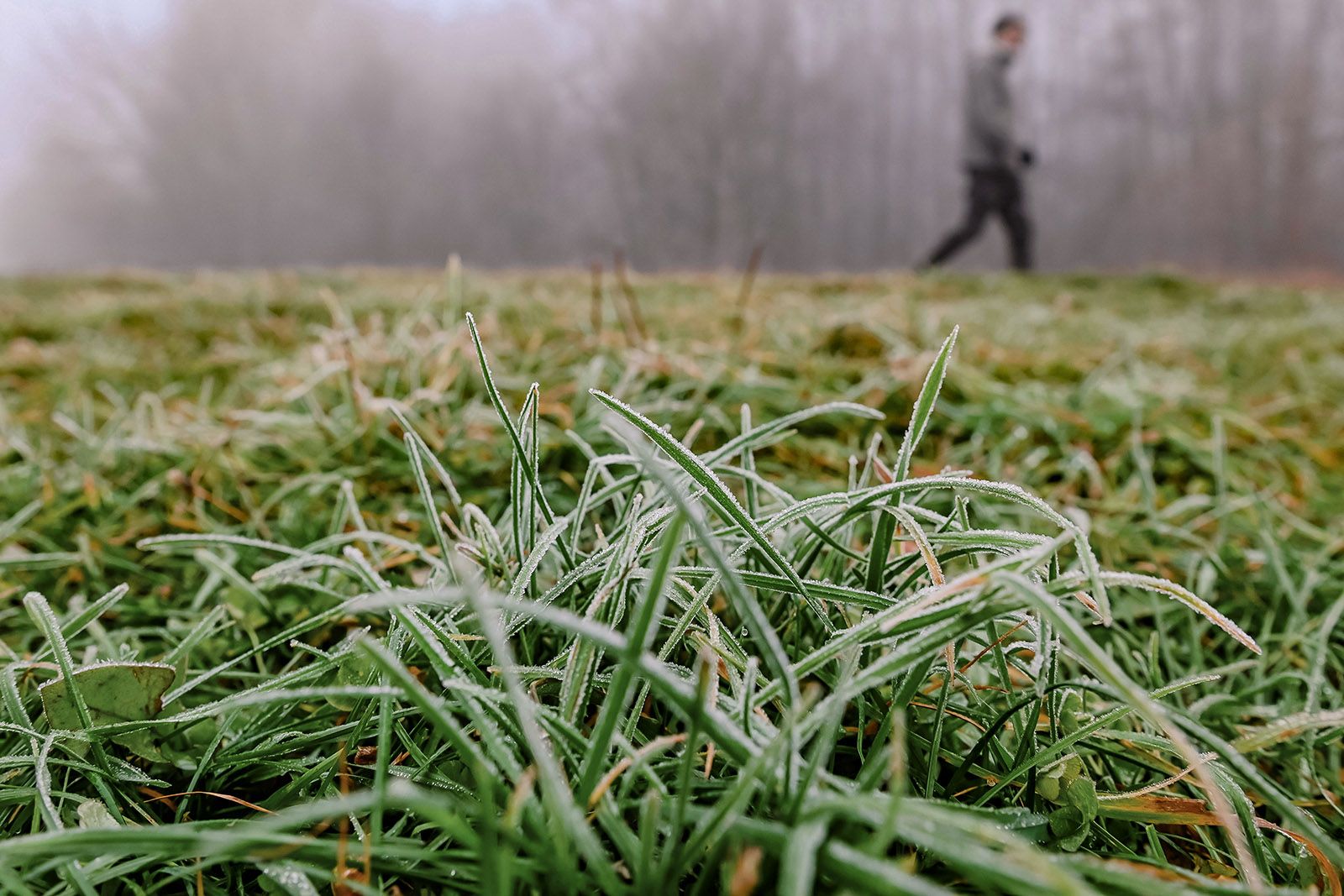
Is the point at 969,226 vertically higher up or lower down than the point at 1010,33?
lower down

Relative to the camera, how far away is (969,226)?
6516mm

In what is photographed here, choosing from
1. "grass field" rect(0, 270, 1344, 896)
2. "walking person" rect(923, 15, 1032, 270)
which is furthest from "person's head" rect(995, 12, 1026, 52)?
"grass field" rect(0, 270, 1344, 896)

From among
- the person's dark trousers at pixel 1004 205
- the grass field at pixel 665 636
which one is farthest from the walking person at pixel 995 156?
the grass field at pixel 665 636

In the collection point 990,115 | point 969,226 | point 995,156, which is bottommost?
point 969,226

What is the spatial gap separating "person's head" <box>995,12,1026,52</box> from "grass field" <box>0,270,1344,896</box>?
7068 millimetres

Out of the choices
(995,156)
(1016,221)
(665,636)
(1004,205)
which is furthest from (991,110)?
(665,636)

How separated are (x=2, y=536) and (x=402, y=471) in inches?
18.7

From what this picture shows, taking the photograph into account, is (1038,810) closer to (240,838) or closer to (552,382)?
(240,838)

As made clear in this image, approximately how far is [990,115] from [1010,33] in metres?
0.99

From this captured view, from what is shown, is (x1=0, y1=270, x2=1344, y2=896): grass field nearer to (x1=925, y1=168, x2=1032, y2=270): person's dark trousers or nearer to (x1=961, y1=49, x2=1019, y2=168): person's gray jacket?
(x1=925, y1=168, x2=1032, y2=270): person's dark trousers

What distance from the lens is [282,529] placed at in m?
0.95

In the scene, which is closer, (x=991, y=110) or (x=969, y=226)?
(x=969, y=226)

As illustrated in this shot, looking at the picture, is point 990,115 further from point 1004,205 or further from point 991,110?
point 1004,205

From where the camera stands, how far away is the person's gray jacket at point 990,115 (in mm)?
6848
